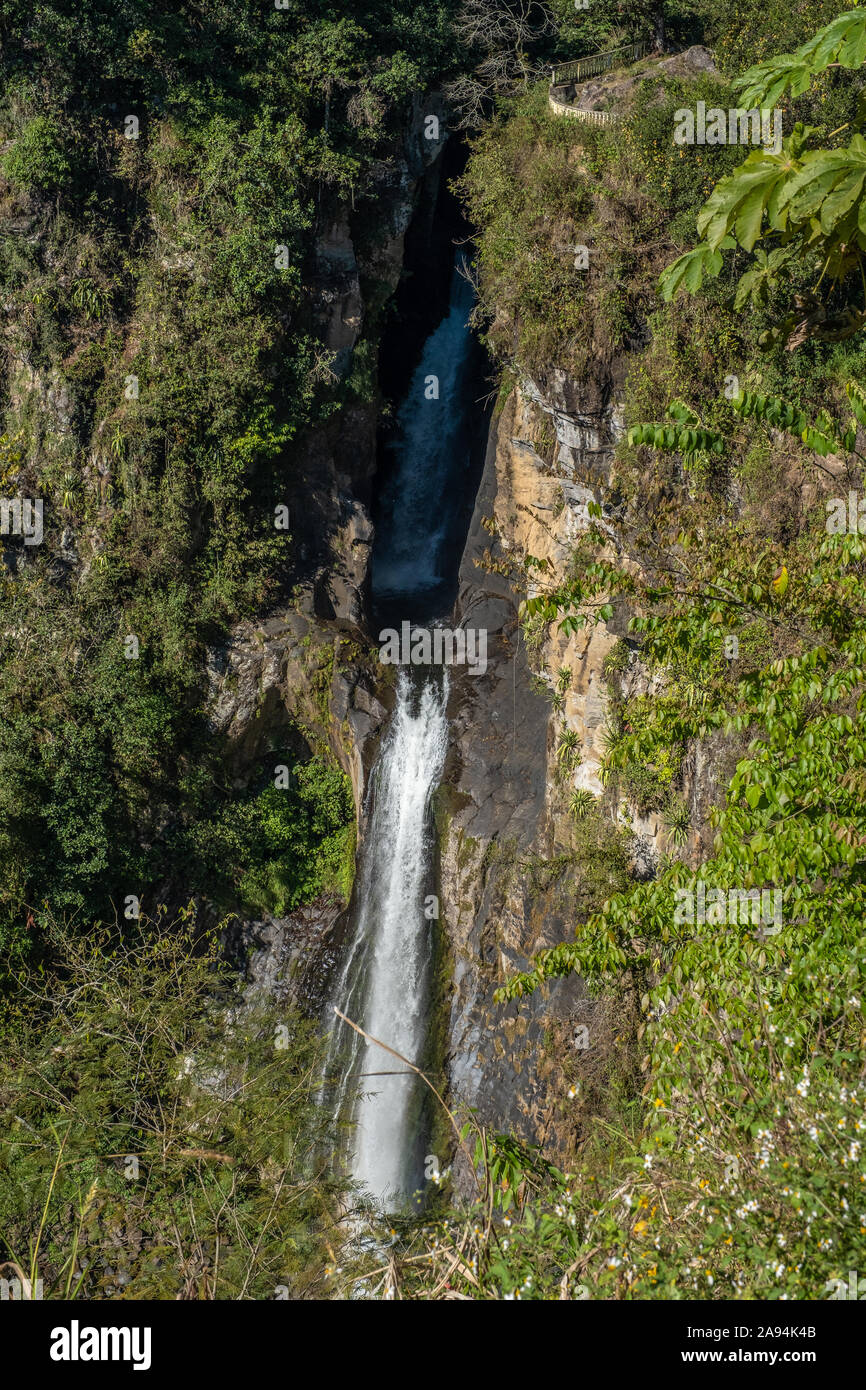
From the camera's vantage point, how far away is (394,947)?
17.2 metres

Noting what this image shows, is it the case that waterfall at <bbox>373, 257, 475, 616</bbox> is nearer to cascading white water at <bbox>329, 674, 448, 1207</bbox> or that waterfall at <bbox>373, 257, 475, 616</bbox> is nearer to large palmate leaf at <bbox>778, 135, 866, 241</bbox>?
cascading white water at <bbox>329, 674, 448, 1207</bbox>

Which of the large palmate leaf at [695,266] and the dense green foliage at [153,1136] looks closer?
the large palmate leaf at [695,266]

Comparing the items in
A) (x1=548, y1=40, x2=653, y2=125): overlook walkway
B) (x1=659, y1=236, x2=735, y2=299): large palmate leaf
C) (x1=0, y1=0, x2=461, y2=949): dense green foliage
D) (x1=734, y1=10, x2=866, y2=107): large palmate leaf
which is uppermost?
(x1=548, y1=40, x2=653, y2=125): overlook walkway

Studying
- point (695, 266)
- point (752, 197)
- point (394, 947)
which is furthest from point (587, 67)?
point (752, 197)

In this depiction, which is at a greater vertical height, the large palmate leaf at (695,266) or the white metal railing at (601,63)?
the white metal railing at (601,63)

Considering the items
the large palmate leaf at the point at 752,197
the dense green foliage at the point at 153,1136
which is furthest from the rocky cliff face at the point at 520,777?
the large palmate leaf at the point at 752,197

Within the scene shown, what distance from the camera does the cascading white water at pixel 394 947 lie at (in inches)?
632

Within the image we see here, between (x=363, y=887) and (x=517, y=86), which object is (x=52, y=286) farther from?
(x=363, y=887)

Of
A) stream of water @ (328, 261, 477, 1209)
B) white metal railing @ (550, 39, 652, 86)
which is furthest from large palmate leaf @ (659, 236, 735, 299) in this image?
white metal railing @ (550, 39, 652, 86)

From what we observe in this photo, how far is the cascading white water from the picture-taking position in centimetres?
1605

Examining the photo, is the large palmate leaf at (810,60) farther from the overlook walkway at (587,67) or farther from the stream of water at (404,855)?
the overlook walkway at (587,67)

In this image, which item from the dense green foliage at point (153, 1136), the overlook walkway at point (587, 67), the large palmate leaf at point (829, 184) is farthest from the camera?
the overlook walkway at point (587, 67)

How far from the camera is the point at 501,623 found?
18297 mm

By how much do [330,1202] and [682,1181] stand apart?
7818 millimetres
